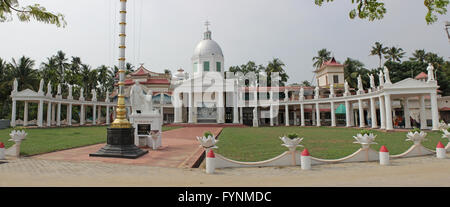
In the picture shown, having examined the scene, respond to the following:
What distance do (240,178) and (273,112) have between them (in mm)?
34054

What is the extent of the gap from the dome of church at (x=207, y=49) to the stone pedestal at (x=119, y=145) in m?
31.0

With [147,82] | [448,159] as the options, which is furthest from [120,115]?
[147,82]

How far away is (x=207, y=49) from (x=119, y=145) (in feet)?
105

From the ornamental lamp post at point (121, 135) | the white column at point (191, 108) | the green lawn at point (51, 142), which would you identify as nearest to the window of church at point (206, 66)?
the white column at point (191, 108)

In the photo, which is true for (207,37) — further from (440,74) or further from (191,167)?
(440,74)

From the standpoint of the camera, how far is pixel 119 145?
30.5 ft

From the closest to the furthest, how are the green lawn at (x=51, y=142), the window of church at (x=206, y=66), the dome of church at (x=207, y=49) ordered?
the green lawn at (x=51, y=142) → the window of church at (x=206, y=66) → the dome of church at (x=207, y=49)

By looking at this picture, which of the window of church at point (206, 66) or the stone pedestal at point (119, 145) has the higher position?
the window of church at point (206, 66)

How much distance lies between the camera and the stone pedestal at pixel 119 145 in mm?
9047

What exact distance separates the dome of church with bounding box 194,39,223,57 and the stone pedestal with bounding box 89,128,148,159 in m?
31.0

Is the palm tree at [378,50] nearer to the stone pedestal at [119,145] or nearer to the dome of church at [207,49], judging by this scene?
the dome of church at [207,49]

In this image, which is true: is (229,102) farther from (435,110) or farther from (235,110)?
(435,110)

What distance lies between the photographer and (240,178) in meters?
6.03

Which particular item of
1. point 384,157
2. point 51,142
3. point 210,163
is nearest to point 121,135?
point 210,163
